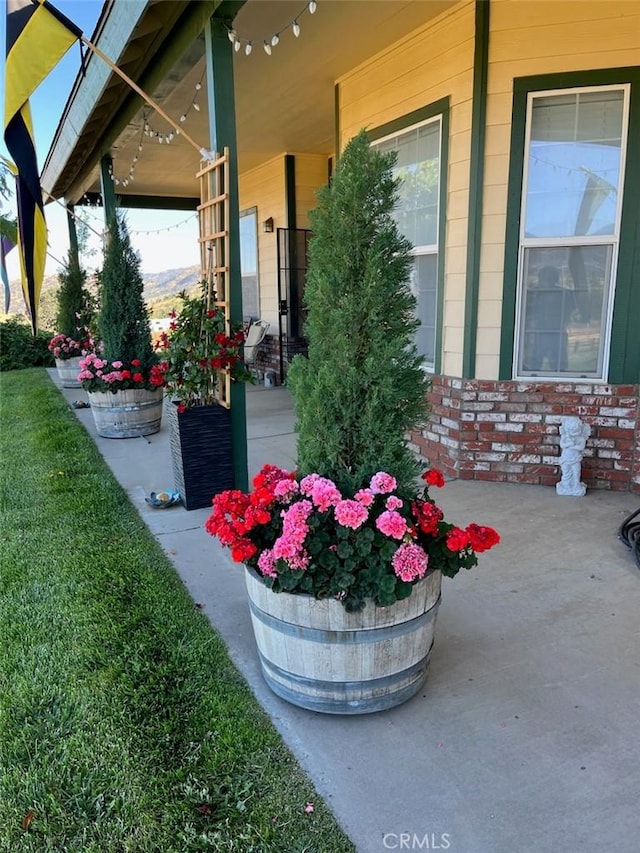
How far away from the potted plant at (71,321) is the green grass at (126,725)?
5744 mm

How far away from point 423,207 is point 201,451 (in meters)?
2.36

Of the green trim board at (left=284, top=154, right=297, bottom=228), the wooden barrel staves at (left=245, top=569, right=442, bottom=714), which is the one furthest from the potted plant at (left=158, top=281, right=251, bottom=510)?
the green trim board at (left=284, top=154, right=297, bottom=228)

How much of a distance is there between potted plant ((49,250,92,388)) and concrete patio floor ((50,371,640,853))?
5999 millimetres

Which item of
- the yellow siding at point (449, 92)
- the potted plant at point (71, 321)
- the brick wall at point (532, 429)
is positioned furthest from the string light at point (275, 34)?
the potted plant at point (71, 321)

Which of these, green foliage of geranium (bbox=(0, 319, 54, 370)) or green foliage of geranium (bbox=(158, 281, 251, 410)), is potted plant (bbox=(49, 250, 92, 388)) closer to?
green foliage of geranium (bbox=(0, 319, 54, 370))

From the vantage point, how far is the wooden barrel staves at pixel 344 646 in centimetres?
173

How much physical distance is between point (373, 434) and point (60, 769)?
129 cm

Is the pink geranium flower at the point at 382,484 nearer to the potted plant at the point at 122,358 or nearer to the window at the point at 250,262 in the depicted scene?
the potted plant at the point at 122,358

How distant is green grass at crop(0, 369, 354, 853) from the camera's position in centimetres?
146

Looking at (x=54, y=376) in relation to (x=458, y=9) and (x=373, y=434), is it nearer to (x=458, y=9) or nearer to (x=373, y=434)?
(x=458, y=9)

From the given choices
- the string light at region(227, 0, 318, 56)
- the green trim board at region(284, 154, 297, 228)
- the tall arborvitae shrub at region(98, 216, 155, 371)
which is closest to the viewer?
the string light at region(227, 0, 318, 56)

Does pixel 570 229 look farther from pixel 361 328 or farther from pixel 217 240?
pixel 361 328

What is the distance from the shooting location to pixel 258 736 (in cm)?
175

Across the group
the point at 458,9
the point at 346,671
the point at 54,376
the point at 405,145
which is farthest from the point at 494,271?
the point at 54,376
